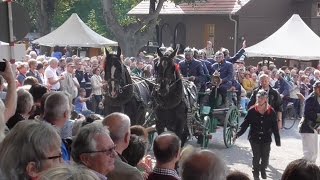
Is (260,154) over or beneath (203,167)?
beneath

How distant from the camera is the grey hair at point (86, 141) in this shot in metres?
3.85

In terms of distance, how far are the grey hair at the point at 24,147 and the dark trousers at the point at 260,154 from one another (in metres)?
6.67

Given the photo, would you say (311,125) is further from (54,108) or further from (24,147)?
(24,147)

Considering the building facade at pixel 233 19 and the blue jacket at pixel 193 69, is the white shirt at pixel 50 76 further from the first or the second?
the building facade at pixel 233 19

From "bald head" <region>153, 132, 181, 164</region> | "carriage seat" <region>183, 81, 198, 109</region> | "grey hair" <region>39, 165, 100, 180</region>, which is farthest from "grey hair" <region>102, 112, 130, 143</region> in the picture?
"carriage seat" <region>183, 81, 198, 109</region>

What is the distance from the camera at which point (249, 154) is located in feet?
42.4

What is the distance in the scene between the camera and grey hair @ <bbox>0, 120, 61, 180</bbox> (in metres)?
3.24

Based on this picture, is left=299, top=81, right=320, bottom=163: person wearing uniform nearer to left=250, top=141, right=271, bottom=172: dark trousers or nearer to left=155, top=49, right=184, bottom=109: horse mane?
left=250, top=141, right=271, bottom=172: dark trousers

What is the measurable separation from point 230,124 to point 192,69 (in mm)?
1559

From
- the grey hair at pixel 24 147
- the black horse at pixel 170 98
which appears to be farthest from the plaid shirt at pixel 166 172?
the black horse at pixel 170 98

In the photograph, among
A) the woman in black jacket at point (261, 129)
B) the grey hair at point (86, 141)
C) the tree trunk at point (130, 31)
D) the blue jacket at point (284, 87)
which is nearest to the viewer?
the grey hair at point (86, 141)

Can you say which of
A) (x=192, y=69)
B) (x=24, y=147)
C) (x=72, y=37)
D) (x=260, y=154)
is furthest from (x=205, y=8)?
(x=24, y=147)

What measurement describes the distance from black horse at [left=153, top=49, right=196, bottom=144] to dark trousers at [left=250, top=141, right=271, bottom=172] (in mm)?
1760

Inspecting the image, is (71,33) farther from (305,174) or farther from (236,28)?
(305,174)
